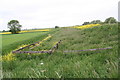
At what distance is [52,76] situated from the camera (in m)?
2.56

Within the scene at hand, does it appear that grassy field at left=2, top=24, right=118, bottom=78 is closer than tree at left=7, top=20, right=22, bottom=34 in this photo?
Yes

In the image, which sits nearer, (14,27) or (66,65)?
(66,65)

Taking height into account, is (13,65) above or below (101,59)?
below

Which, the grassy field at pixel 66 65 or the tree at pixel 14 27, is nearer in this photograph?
the grassy field at pixel 66 65

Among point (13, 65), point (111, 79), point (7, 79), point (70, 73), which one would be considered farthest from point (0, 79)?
point (111, 79)

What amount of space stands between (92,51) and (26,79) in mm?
3898

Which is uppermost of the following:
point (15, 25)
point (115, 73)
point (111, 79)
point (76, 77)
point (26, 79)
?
point (15, 25)

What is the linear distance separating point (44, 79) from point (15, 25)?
359 feet

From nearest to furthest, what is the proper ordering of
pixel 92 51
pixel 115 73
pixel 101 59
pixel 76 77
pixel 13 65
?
1. pixel 115 73
2. pixel 76 77
3. pixel 101 59
4. pixel 13 65
5. pixel 92 51

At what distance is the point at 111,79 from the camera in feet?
5.91

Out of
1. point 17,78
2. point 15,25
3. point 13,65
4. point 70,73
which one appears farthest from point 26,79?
point 15,25

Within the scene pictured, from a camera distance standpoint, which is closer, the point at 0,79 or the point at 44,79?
the point at 44,79

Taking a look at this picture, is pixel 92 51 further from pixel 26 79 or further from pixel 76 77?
pixel 26 79

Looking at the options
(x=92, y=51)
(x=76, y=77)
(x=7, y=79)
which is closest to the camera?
(x=76, y=77)
